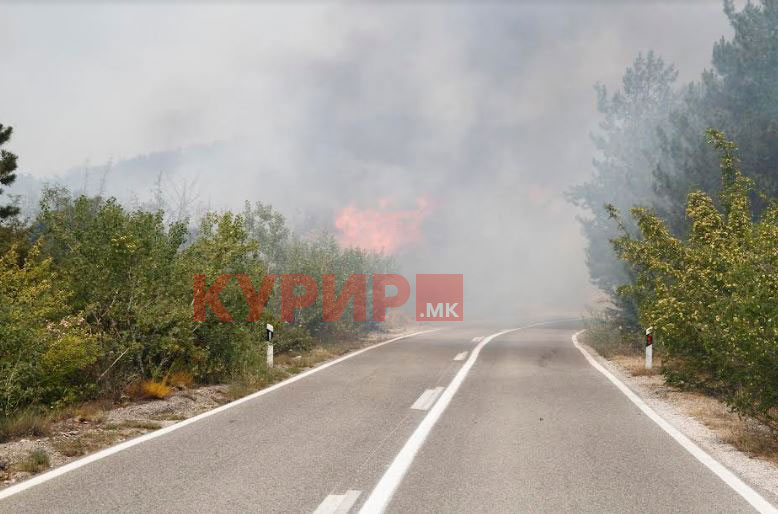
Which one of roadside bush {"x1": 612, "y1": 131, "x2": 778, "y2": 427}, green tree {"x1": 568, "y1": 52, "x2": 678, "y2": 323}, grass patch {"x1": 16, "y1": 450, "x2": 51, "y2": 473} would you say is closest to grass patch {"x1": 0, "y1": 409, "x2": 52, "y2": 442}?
grass patch {"x1": 16, "y1": 450, "x2": 51, "y2": 473}

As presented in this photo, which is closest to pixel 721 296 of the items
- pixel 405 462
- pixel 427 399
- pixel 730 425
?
pixel 730 425

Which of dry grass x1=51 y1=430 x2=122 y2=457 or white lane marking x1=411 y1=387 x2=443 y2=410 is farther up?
white lane marking x1=411 y1=387 x2=443 y2=410

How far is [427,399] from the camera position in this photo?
10227 mm

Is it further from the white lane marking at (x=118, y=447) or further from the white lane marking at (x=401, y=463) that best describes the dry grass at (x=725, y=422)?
the white lane marking at (x=118, y=447)

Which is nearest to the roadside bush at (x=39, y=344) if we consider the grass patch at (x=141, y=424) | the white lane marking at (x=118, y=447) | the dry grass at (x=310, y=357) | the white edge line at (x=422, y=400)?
the grass patch at (x=141, y=424)

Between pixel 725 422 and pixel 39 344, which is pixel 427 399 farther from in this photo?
pixel 39 344

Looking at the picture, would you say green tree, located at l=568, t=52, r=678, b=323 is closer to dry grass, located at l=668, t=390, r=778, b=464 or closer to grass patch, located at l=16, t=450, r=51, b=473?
dry grass, located at l=668, t=390, r=778, b=464

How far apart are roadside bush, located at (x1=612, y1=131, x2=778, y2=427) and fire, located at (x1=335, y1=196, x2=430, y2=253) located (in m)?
76.6

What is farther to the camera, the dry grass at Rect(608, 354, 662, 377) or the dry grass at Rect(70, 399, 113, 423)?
the dry grass at Rect(608, 354, 662, 377)

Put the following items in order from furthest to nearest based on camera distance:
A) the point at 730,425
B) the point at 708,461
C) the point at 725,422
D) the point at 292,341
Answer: the point at 292,341 < the point at 725,422 < the point at 730,425 < the point at 708,461

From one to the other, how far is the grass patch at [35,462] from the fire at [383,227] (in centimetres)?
8157

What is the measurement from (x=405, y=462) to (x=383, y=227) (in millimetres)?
91431

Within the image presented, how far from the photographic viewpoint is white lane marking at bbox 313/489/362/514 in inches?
187

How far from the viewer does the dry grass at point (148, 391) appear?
32.9ft
